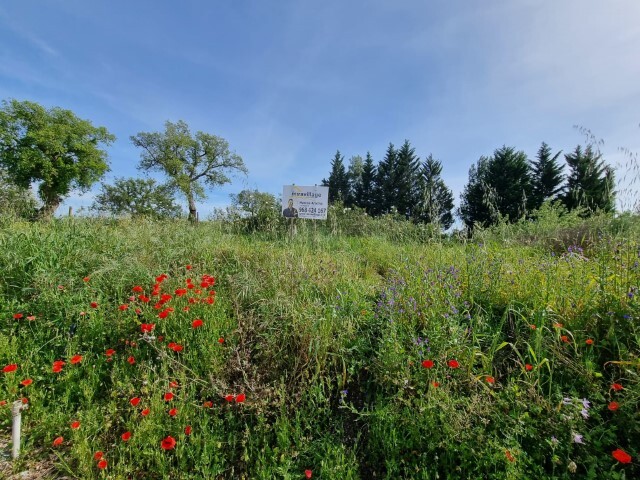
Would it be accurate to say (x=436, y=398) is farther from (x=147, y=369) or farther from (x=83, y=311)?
(x=83, y=311)

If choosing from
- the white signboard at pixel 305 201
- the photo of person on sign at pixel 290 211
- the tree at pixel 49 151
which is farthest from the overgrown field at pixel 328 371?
the tree at pixel 49 151

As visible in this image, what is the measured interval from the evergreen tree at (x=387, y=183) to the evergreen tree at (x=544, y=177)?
12847mm

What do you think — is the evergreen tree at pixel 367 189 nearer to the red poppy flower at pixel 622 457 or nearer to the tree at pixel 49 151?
the tree at pixel 49 151

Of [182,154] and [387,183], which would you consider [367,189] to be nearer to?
[387,183]

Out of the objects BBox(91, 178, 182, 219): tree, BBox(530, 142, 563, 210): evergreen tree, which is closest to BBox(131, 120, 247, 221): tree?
BBox(91, 178, 182, 219): tree

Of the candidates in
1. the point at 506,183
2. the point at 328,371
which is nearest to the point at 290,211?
the point at 328,371

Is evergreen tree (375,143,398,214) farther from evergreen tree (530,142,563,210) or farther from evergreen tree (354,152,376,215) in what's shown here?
evergreen tree (530,142,563,210)

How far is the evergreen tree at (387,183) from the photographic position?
3142 cm

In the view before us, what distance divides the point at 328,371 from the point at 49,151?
23.6 metres

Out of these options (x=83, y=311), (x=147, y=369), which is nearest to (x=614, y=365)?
(x=147, y=369)

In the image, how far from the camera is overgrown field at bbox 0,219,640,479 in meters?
1.37

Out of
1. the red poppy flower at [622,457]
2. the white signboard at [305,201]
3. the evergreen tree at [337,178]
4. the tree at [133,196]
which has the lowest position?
the red poppy flower at [622,457]

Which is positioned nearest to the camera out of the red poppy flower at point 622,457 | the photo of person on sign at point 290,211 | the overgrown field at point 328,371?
the red poppy flower at point 622,457

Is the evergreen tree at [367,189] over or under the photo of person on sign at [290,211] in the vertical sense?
over
